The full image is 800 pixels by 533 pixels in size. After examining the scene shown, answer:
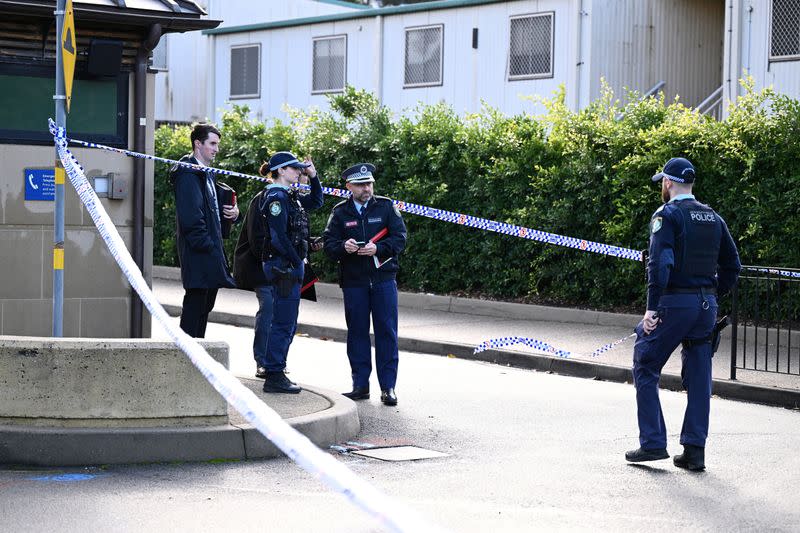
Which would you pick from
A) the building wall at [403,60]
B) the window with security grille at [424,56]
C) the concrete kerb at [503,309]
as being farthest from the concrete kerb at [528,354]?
the window with security grille at [424,56]

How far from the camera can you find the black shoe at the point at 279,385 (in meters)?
9.16

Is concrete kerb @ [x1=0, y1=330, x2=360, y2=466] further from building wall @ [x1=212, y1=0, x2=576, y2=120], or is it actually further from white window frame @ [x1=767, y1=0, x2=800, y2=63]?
white window frame @ [x1=767, y1=0, x2=800, y2=63]

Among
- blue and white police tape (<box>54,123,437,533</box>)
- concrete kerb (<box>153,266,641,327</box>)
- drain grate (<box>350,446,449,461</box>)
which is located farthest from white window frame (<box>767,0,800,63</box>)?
blue and white police tape (<box>54,123,437,533</box>)

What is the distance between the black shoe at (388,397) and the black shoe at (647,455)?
2.60m

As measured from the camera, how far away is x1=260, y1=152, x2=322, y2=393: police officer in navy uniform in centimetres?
923

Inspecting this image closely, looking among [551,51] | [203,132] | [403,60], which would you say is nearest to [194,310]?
[203,132]

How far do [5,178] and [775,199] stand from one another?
27.6ft

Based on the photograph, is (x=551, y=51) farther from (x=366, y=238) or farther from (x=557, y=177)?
(x=366, y=238)

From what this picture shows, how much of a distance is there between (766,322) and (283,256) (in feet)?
17.1

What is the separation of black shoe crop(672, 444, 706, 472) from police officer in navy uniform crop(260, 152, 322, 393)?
9.69ft

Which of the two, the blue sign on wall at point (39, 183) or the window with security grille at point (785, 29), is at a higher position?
the window with security grille at point (785, 29)

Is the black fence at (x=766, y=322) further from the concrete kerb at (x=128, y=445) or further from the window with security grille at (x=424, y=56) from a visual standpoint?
the window with security grille at (x=424, y=56)

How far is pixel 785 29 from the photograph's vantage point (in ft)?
66.8

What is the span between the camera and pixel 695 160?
14.8 metres
